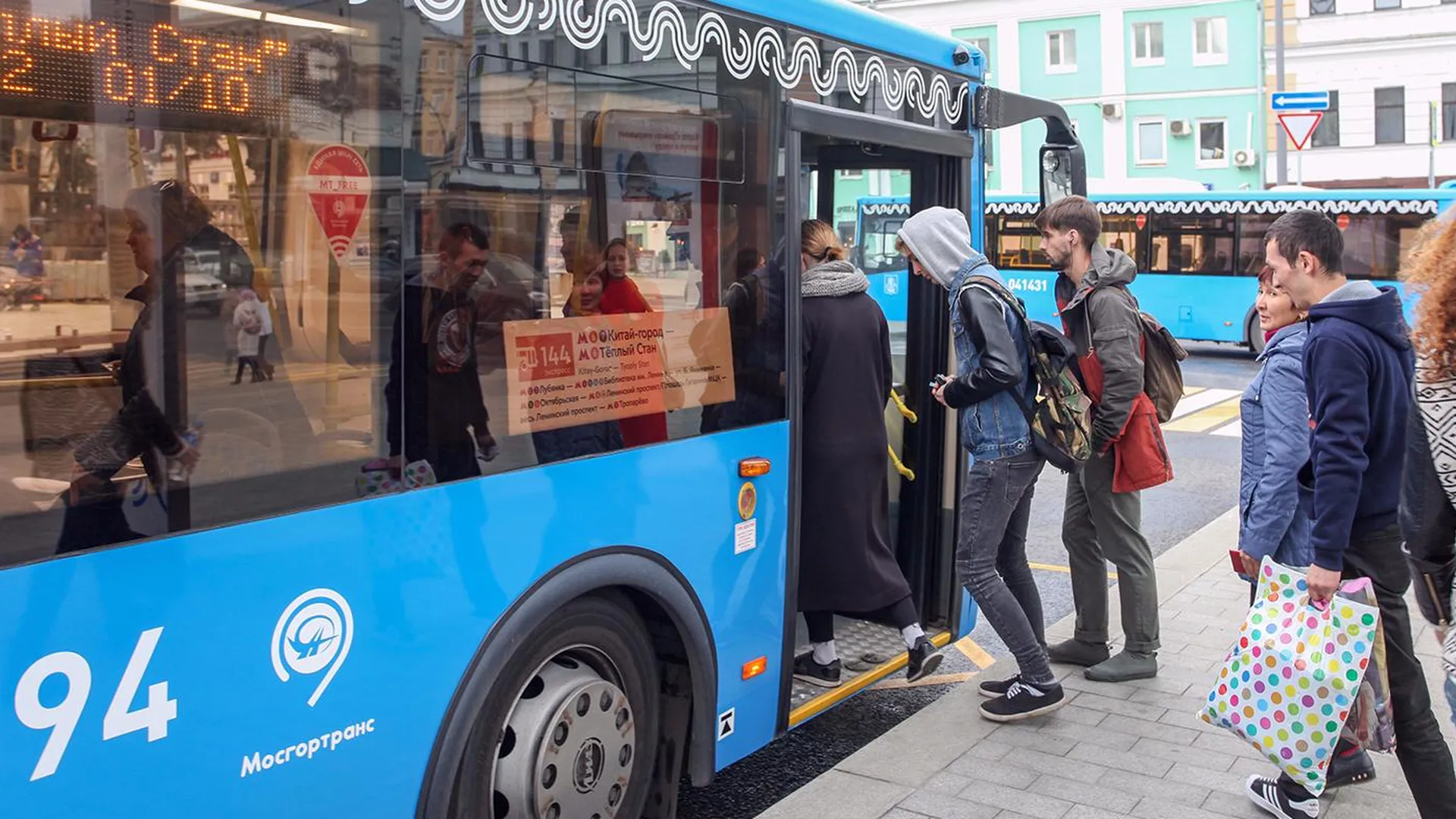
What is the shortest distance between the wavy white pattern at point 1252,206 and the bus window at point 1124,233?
0.36 feet

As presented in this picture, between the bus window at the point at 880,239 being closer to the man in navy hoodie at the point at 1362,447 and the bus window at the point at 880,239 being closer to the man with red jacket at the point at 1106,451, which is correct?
the man with red jacket at the point at 1106,451

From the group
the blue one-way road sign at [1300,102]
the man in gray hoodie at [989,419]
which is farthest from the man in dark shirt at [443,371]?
the blue one-way road sign at [1300,102]

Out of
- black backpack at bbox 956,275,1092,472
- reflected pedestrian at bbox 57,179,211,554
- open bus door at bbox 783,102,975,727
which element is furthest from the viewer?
open bus door at bbox 783,102,975,727

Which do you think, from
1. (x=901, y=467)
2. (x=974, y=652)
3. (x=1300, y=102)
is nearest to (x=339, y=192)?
(x=901, y=467)

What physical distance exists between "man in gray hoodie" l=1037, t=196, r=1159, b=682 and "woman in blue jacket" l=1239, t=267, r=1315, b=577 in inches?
36.8

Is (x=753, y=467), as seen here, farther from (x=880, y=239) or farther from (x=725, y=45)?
(x=880, y=239)

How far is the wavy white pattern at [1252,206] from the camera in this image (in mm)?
20641

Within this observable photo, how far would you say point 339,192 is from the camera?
2857 millimetres

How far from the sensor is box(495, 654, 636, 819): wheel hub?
11.2 feet

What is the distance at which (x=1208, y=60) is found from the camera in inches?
1655

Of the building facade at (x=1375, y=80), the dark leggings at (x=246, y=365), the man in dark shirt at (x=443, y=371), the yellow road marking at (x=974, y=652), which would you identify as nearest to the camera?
the dark leggings at (x=246, y=365)

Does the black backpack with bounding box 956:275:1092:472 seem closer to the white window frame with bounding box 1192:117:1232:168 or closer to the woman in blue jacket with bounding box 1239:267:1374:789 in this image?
the woman in blue jacket with bounding box 1239:267:1374:789

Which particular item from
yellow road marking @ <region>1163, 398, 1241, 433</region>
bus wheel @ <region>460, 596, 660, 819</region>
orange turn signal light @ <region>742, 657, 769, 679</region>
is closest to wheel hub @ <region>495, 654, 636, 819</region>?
bus wheel @ <region>460, 596, 660, 819</region>

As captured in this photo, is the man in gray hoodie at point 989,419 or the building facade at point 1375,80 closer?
the man in gray hoodie at point 989,419
